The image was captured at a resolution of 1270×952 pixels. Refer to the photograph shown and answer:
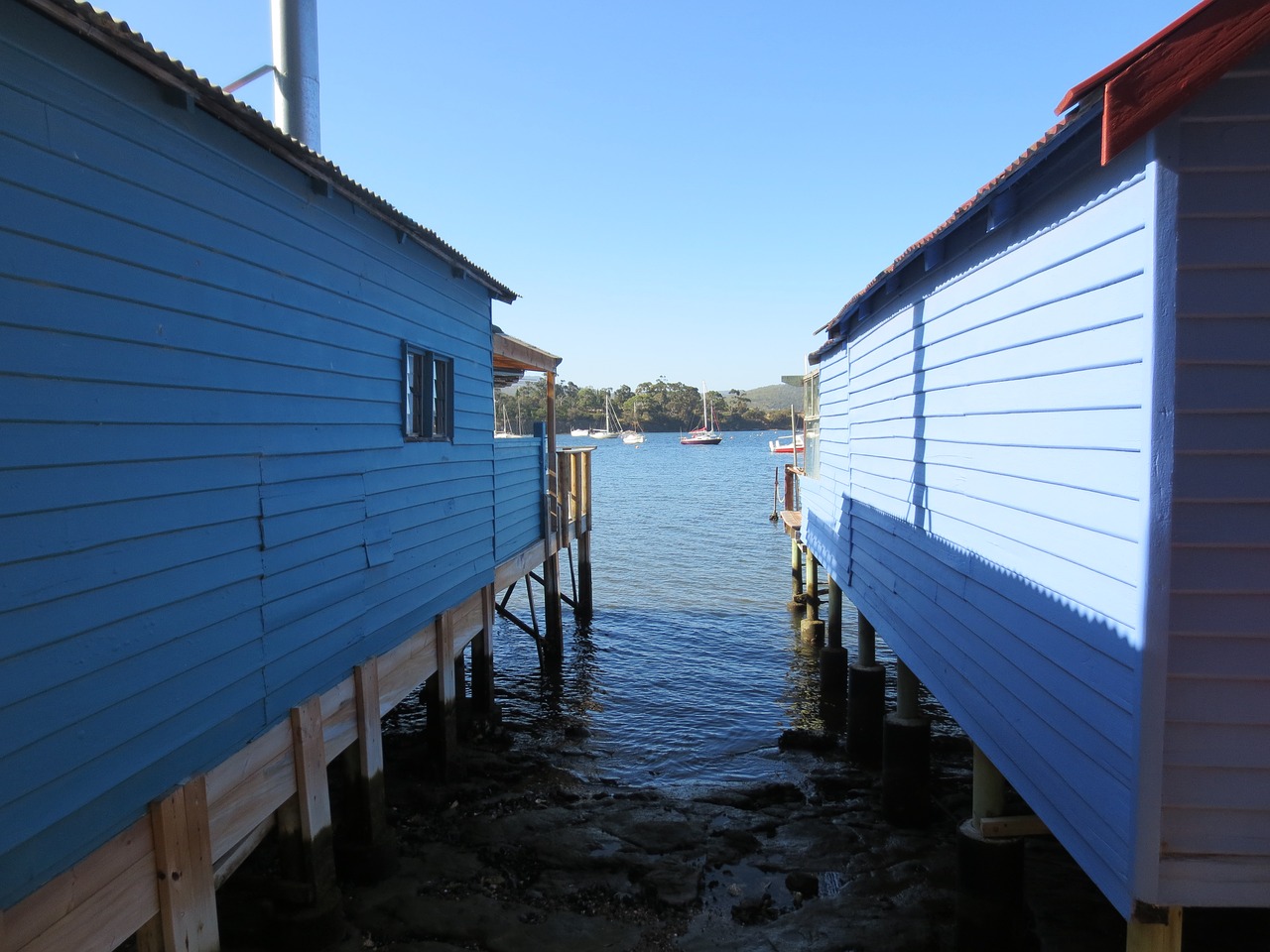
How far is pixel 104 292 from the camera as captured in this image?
4344 mm

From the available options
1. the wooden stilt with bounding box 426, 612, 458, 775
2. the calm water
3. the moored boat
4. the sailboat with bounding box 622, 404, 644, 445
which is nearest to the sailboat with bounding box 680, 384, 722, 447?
the sailboat with bounding box 622, 404, 644, 445

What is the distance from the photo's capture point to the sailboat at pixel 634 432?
15362 centimetres

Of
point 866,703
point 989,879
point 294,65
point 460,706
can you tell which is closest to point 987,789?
point 989,879

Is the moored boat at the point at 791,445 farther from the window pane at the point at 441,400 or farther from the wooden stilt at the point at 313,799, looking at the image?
the wooden stilt at the point at 313,799

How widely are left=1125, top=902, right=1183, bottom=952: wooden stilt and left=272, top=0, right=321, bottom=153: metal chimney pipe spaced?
10461 mm

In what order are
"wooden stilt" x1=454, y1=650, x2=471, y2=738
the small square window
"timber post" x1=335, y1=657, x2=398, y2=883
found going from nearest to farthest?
1. "timber post" x1=335, y1=657, x2=398, y2=883
2. the small square window
3. "wooden stilt" x1=454, y1=650, x2=471, y2=738

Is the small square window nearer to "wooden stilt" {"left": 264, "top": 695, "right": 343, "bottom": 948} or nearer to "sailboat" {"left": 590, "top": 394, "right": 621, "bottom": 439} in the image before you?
"wooden stilt" {"left": 264, "top": 695, "right": 343, "bottom": 948}

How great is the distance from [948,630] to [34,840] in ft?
18.3

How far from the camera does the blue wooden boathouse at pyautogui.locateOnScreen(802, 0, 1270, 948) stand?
11.6 ft

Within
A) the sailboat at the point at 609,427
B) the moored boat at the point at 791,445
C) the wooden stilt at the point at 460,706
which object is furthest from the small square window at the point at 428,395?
the sailboat at the point at 609,427

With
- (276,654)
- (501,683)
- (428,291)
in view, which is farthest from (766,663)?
(276,654)

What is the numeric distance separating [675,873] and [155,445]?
581 cm

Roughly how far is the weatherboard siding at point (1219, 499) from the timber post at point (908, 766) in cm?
518

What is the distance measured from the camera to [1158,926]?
3.71m
